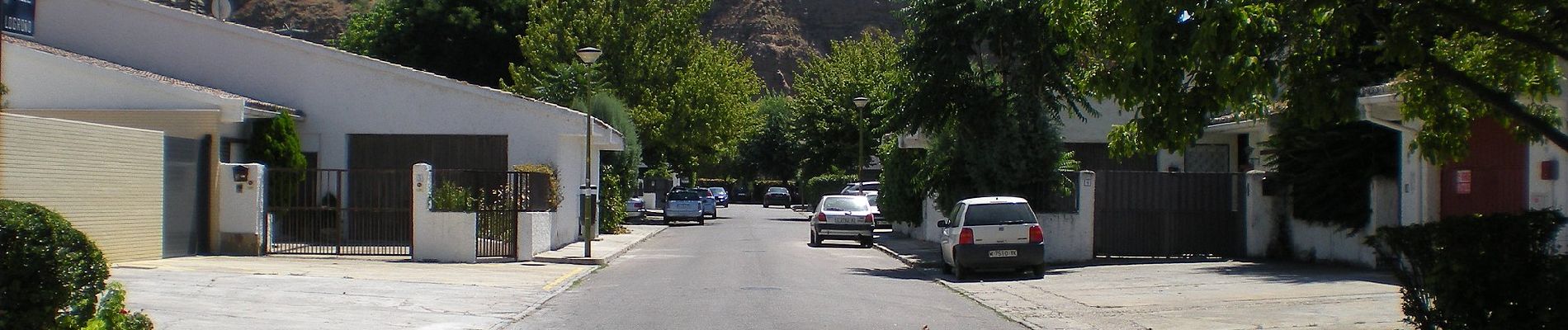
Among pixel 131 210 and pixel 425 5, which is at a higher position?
pixel 425 5

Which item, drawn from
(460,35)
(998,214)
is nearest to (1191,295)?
(998,214)

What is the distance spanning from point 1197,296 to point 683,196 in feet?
111

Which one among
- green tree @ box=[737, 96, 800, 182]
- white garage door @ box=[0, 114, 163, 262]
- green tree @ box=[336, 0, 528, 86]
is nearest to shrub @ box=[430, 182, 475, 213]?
white garage door @ box=[0, 114, 163, 262]

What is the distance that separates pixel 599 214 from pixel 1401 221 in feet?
72.3

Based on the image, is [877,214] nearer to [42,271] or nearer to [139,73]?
[139,73]

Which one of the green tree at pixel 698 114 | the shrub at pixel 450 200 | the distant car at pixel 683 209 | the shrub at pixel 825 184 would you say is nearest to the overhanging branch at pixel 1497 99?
the shrub at pixel 450 200

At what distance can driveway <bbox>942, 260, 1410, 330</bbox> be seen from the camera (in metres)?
13.7

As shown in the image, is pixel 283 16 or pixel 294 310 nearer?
pixel 294 310

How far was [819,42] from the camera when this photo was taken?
120 metres

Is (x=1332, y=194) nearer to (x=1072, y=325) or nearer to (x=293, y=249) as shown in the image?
(x=1072, y=325)

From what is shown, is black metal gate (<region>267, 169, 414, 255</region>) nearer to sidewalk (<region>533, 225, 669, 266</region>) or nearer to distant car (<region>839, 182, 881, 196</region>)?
sidewalk (<region>533, 225, 669, 266</region>)

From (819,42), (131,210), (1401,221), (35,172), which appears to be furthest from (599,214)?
(819,42)

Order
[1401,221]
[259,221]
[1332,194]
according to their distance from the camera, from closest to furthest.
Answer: [1401,221] → [1332,194] → [259,221]

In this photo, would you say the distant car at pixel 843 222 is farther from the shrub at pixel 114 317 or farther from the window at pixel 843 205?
the shrub at pixel 114 317
